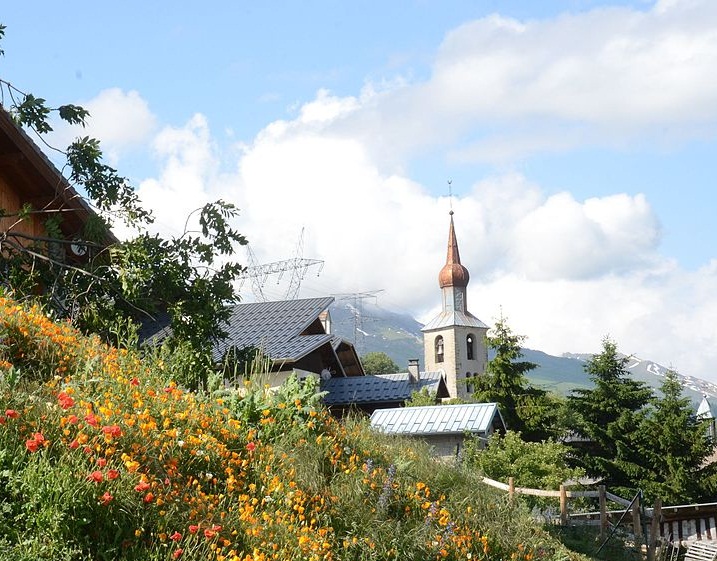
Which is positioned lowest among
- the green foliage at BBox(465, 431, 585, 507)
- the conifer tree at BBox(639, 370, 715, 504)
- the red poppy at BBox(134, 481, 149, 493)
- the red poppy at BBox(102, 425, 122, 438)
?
the red poppy at BBox(134, 481, 149, 493)

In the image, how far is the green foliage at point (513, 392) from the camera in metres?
37.2

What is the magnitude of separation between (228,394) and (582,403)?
92.8ft

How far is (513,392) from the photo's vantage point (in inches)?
1521

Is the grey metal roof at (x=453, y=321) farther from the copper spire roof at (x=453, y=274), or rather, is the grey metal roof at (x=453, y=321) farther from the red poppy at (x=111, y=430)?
the red poppy at (x=111, y=430)

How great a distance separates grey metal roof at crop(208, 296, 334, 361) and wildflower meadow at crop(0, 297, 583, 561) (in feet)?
55.8

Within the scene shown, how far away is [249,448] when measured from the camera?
7.68 metres

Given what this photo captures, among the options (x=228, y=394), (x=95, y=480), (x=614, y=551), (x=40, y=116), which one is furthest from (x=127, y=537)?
(x=614, y=551)

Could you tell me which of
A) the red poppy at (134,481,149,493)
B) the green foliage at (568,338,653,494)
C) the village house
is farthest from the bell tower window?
the red poppy at (134,481,149,493)

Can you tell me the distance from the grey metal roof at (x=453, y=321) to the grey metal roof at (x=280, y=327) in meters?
46.6

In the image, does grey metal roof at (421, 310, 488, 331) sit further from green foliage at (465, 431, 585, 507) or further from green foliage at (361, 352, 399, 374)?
green foliage at (465, 431, 585, 507)

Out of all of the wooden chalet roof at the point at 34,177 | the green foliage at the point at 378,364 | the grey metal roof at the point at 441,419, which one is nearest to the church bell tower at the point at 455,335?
the green foliage at the point at 378,364

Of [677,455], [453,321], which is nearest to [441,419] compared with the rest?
[677,455]

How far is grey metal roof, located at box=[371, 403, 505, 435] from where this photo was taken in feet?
87.4

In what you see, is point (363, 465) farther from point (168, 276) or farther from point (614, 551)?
point (614, 551)
